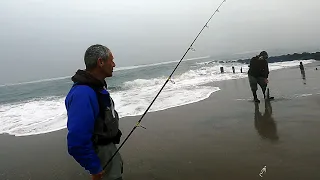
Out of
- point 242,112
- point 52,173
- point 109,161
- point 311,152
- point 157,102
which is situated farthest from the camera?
point 157,102

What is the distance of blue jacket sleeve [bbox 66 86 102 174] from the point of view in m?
1.82

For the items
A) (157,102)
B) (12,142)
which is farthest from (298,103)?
(12,142)

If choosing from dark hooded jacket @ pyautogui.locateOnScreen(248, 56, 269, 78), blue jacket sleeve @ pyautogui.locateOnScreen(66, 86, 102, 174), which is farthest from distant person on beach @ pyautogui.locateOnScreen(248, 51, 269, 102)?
blue jacket sleeve @ pyautogui.locateOnScreen(66, 86, 102, 174)

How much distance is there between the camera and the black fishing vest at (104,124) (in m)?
2.02

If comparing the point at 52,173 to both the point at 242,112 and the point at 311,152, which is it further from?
the point at 242,112

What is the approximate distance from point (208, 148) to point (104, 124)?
341 cm

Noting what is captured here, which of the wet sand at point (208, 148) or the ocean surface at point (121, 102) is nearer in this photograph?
the wet sand at point (208, 148)

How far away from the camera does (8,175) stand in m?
5.11

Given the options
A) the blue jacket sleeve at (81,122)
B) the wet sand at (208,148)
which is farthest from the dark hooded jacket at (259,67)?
the blue jacket sleeve at (81,122)

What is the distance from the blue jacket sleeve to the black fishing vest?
0.09 metres

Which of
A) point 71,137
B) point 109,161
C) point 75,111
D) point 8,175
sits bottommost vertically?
point 8,175

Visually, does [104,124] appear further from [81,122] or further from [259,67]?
[259,67]

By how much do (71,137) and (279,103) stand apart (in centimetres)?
791

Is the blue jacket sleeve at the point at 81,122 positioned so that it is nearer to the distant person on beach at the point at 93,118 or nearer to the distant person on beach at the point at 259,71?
the distant person on beach at the point at 93,118
